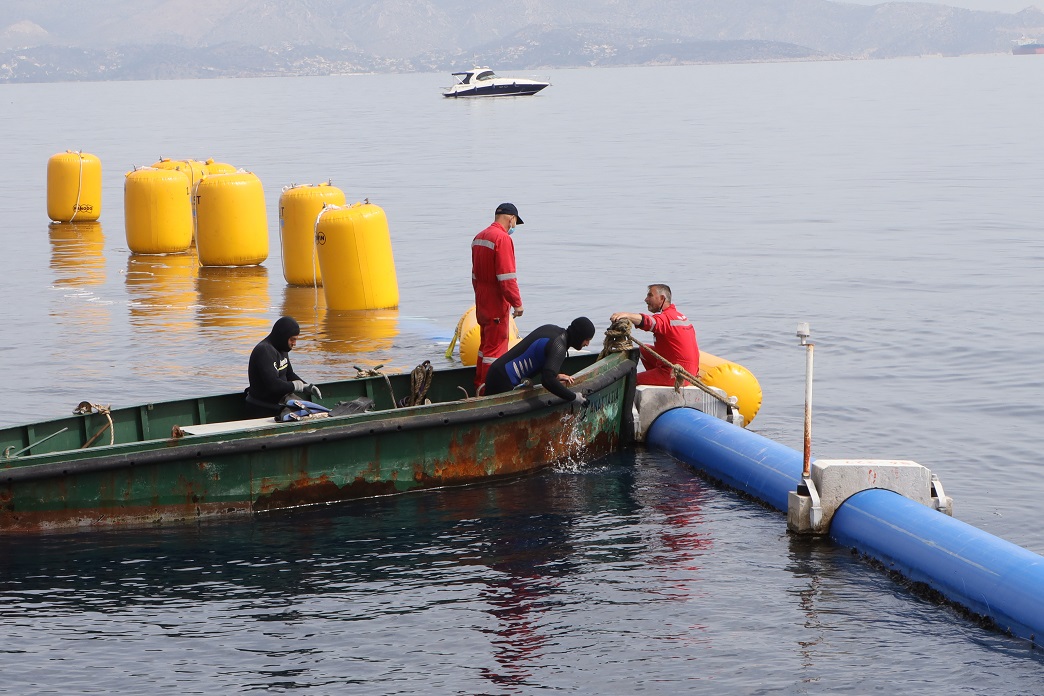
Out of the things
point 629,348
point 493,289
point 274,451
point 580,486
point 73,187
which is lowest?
point 580,486

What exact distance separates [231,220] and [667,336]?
14.2 m

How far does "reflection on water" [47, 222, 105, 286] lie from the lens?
26672 millimetres

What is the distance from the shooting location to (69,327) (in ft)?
69.9

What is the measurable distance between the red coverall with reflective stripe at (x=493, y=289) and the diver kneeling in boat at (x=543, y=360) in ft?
2.33

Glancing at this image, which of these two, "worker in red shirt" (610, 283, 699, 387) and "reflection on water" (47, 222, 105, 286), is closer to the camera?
"worker in red shirt" (610, 283, 699, 387)

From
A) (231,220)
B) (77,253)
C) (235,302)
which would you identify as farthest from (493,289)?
(77,253)

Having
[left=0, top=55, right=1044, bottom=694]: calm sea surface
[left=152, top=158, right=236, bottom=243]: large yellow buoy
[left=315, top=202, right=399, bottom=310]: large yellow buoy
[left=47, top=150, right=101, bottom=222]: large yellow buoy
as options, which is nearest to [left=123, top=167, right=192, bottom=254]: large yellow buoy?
[left=152, top=158, right=236, bottom=243]: large yellow buoy

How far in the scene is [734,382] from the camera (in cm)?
1429

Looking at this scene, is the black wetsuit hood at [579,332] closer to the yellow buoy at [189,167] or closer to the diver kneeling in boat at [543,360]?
the diver kneeling in boat at [543,360]

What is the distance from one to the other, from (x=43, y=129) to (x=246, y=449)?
9430 centimetres

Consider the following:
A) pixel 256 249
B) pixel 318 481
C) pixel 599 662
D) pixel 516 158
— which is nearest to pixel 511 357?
pixel 318 481

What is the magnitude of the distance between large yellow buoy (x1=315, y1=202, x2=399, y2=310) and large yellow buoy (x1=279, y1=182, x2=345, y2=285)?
158 cm

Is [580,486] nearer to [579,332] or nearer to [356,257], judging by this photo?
[579,332]

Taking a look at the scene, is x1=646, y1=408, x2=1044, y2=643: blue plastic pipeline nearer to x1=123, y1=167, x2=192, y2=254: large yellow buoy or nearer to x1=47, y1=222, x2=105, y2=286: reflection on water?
x1=47, y1=222, x2=105, y2=286: reflection on water
